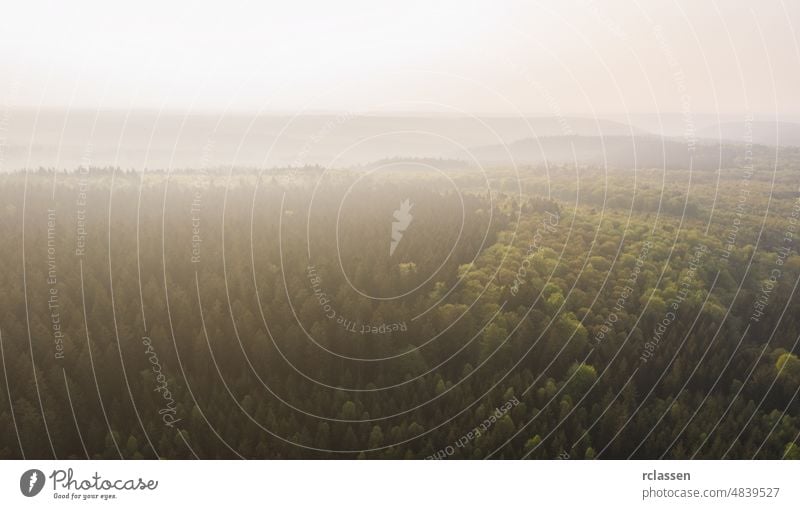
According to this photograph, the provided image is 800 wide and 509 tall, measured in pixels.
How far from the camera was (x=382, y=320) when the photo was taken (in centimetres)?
2172

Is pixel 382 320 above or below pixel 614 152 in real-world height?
below

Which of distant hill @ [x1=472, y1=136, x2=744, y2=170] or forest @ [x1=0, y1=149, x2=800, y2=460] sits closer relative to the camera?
forest @ [x1=0, y1=149, x2=800, y2=460]

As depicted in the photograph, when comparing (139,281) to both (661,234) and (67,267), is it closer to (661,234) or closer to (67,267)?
(67,267)

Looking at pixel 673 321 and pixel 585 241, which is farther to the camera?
pixel 585 241

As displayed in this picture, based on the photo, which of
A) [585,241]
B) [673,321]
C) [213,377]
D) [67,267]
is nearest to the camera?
[213,377]

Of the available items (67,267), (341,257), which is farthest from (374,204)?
(67,267)

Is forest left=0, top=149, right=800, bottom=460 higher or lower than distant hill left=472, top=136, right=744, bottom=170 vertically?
lower

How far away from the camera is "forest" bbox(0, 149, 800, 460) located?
19422 mm

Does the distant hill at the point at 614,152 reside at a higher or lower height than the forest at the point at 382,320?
higher

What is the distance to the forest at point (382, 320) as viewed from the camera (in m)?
19.4

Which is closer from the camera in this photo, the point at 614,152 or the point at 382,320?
the point at 382,320

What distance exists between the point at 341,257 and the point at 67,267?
26.7ft

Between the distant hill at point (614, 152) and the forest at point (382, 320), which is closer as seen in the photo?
the forest at point (382, 320)

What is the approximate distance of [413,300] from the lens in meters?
22.4
